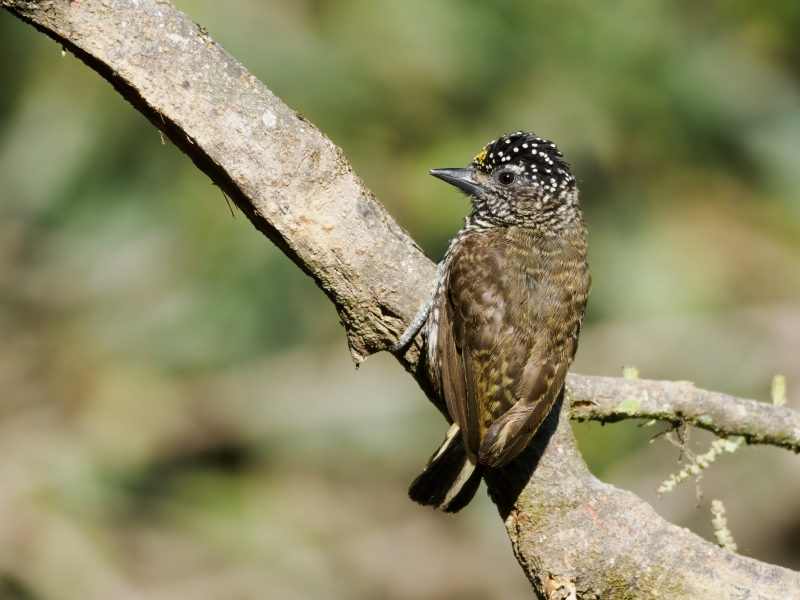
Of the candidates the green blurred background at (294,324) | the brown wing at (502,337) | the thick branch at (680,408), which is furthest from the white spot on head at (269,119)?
the green blurred background at (294,324)

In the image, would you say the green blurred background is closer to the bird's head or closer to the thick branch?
the bird's head

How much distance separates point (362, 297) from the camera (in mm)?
2832

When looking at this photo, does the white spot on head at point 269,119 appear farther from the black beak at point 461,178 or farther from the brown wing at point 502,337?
the black beak at point 461,178

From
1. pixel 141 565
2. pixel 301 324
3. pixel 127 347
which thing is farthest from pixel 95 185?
pixel 141 565

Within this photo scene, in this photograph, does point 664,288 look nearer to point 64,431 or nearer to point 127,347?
point 127,347

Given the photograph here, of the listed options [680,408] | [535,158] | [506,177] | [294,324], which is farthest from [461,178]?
[294,324]

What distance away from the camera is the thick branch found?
3.25 metres

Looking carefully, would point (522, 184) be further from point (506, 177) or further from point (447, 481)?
point (447, 481)

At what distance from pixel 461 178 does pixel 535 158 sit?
0.32 meters

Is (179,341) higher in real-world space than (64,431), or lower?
higher

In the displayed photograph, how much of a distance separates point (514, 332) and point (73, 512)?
159 inches

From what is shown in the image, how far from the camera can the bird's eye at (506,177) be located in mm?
3746

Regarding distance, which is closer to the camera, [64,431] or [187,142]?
[187,142]

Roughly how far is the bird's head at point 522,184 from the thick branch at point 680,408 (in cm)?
75
